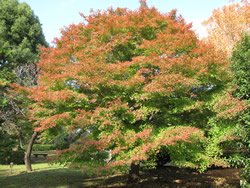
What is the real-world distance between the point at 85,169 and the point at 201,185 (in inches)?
311

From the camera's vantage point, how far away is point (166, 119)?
9180 millimetres

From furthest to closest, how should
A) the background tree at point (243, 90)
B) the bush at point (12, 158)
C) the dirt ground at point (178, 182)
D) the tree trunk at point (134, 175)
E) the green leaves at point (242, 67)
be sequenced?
the bush at point (12, 158) < the dirt ground at point (178, 182) < the tree trunk at point (134, 175) < the green leaves at point (242, 67) < the background tree at point (243, 90)

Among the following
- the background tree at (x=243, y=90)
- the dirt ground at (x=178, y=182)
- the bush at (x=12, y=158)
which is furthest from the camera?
the bush at (x=12, y=158)

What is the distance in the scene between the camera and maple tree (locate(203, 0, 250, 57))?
835 inches

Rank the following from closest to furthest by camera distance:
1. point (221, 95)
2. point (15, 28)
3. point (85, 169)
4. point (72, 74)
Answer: point (85, 169)
point (72, 74)
point (221, 95)
point (15, 28)

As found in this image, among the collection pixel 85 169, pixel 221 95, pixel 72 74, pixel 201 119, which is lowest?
pixel 85 169

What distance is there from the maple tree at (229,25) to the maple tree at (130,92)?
44.9 ft

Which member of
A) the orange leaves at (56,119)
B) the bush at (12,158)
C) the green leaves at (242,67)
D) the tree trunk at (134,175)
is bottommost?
the tree trunk at (134,175)

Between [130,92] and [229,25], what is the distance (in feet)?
62.6

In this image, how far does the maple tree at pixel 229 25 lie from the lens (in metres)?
21.2

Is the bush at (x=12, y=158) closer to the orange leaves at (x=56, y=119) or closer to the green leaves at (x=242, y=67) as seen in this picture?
the orange leaves at (x=56, y=119)

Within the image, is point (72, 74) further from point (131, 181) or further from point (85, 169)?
point (131, 181)

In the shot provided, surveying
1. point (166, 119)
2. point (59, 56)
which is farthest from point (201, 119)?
point (59, 56)

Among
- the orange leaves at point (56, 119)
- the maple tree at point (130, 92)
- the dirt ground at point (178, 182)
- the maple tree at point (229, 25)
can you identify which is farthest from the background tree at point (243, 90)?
the maple tree at point (229, 25)
